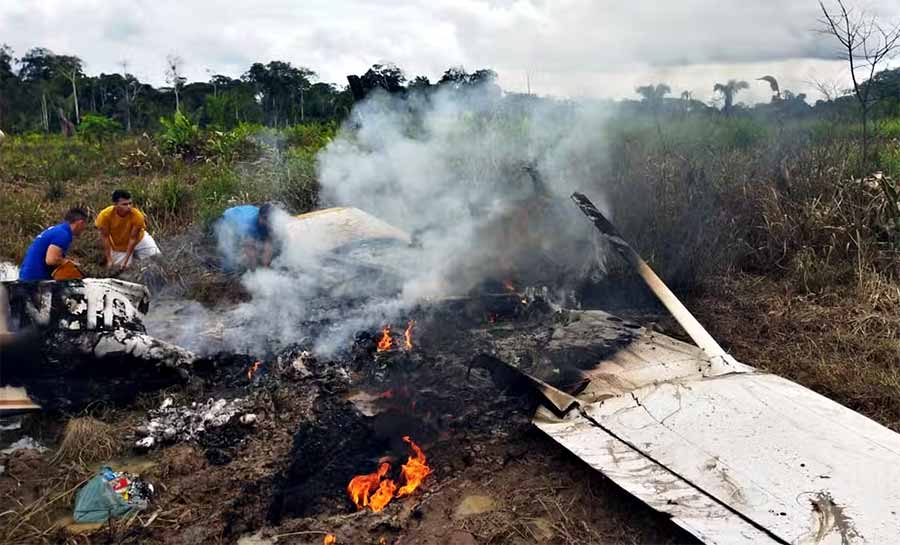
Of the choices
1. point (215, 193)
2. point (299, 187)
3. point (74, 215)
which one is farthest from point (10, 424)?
point (215, 193)

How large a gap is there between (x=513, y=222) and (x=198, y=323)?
157 inches

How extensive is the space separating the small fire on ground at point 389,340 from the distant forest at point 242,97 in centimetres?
440

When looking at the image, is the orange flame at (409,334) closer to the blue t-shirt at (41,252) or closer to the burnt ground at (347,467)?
the burnt ground at (347,467)

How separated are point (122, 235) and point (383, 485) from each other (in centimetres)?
600

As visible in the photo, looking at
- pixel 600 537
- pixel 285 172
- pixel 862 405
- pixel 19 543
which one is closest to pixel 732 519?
pixel 600 537

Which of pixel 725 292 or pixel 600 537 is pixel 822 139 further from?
pixel 600 537

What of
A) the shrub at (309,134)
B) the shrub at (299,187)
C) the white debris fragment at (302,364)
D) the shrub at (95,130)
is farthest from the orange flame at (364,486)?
the shrub at (95,130)

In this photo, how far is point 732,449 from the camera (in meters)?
3.49

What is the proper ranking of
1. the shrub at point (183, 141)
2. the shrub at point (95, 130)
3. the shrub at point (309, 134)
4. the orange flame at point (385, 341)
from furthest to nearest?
the shrub at point (95, 130) < the shrub at point (183, 141) < the shrub at point (309, 134) < the orange flame at point (385, 341)

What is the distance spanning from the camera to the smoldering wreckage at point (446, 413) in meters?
3.22

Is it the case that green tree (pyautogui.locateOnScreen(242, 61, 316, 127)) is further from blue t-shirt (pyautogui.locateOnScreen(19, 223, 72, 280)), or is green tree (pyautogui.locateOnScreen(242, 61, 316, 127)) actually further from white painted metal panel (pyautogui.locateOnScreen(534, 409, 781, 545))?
white painted metal panel (pyautogui.locateOnScreen(534, 409, 781, 545))

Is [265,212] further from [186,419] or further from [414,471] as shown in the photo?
[414,471]

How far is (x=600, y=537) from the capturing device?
329 cm

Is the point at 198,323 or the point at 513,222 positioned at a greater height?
the point at 513,222
